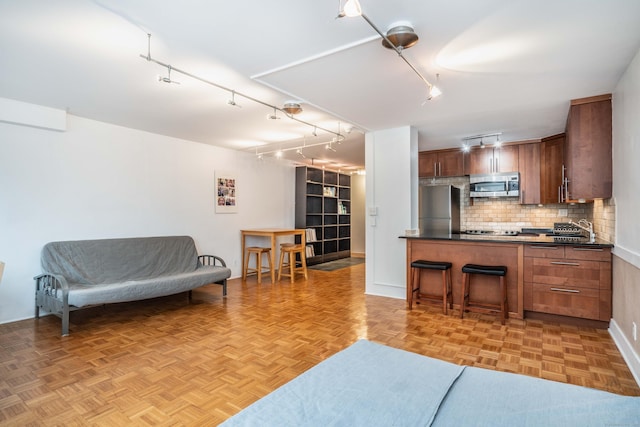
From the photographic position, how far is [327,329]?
3402mm

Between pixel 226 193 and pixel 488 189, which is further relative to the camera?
pixel 226 193

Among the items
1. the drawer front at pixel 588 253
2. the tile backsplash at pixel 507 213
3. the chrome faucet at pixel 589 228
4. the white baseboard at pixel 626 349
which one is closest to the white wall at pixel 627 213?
the white baseboard at pixel 626 349

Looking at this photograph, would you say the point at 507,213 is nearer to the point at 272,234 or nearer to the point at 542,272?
the point at 542,272

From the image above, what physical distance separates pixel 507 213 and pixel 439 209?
4.15 ft

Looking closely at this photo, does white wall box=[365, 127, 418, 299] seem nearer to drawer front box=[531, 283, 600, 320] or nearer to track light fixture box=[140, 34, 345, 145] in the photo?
track light fixture box=[140, 34, 345, 145]

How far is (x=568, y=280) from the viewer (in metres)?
3.46

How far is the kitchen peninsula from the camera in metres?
3.32

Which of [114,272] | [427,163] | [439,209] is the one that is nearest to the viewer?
[114,272]

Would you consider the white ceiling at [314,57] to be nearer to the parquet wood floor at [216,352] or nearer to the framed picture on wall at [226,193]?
the framed picture on wall at [226,193]

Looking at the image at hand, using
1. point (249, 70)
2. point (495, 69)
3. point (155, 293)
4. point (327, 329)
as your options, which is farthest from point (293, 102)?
point (155, 293)

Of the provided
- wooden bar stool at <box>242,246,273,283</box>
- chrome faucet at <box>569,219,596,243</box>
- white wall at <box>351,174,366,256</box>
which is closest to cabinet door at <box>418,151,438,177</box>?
chrome faucet at <box>569,219,596,243</box>

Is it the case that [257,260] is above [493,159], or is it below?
below

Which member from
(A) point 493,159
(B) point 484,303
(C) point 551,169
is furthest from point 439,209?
(B) point 484,303

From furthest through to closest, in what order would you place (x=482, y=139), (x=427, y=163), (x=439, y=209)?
(x=427, y=163) < (x=439, y=209) < (x=482, y=139)
